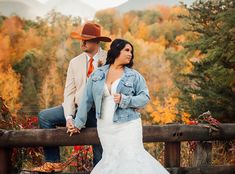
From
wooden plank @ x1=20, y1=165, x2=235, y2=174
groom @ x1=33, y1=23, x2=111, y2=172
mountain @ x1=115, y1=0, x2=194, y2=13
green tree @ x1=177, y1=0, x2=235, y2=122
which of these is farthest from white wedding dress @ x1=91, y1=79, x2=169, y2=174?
mountain @ x1=115, y1=0, x2=194, y2=13

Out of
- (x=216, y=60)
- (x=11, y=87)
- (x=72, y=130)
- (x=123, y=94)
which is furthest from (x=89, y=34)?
(x=11, y=87)

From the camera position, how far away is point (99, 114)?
3795mm

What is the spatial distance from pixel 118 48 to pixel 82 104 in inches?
22.2

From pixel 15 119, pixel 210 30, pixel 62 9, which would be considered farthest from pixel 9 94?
pixel 15 119

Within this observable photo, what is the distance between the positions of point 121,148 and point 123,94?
17.2 inches

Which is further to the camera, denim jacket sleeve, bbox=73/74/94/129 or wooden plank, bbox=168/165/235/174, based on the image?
wooden plank, bbox=168/165/235/174

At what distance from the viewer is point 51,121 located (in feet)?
13.9

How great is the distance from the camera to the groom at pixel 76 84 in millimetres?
4140

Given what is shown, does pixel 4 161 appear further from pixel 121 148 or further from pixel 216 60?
pixel 216 60

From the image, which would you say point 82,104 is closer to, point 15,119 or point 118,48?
point 118,48

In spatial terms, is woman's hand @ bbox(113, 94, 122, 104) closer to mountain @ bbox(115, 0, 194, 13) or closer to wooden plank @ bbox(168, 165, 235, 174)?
wooden plank @ bbox(168, 165, 235, 174)

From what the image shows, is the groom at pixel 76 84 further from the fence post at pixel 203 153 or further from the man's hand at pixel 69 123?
the fence post at pixel 203 153

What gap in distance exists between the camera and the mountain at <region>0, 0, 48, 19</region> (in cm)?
5256

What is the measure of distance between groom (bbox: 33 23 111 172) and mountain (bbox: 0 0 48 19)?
48.2 metres
